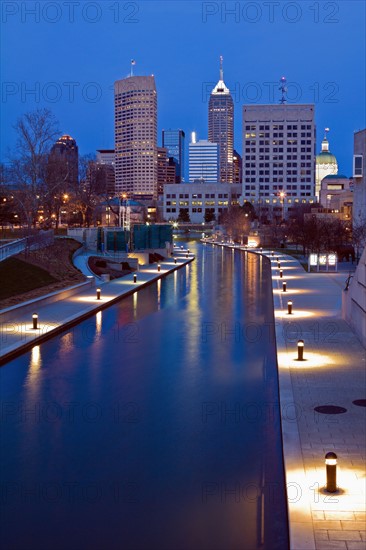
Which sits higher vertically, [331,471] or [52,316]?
[331,471]

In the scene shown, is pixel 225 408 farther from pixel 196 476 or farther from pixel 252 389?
pixel 196 476

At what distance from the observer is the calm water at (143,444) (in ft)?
27.4

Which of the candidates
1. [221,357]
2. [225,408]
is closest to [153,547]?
[225,408]

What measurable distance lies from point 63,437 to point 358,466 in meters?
5.25

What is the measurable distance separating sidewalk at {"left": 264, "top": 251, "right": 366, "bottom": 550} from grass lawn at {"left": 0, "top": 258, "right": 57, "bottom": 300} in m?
13.0

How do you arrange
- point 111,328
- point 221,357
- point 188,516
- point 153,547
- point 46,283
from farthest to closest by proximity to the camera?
point 46,283 → point 111,328 → point 221,357 → point 188,516 → point 153,547

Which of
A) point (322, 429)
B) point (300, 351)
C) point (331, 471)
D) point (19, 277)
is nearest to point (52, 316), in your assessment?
point (19, 277)

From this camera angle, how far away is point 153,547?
25.7ft

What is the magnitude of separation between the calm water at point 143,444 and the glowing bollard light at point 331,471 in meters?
0.74

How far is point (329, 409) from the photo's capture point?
1243 cm

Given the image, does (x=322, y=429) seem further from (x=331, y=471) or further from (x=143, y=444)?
(x=143, y=444)

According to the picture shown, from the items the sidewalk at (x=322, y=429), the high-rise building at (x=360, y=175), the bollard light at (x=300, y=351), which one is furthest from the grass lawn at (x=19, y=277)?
the high-rise building at (x=360, y=175)

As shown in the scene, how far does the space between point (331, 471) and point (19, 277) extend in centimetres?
2656

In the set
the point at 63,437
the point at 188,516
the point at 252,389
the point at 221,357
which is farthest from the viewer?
the point at 221,357
